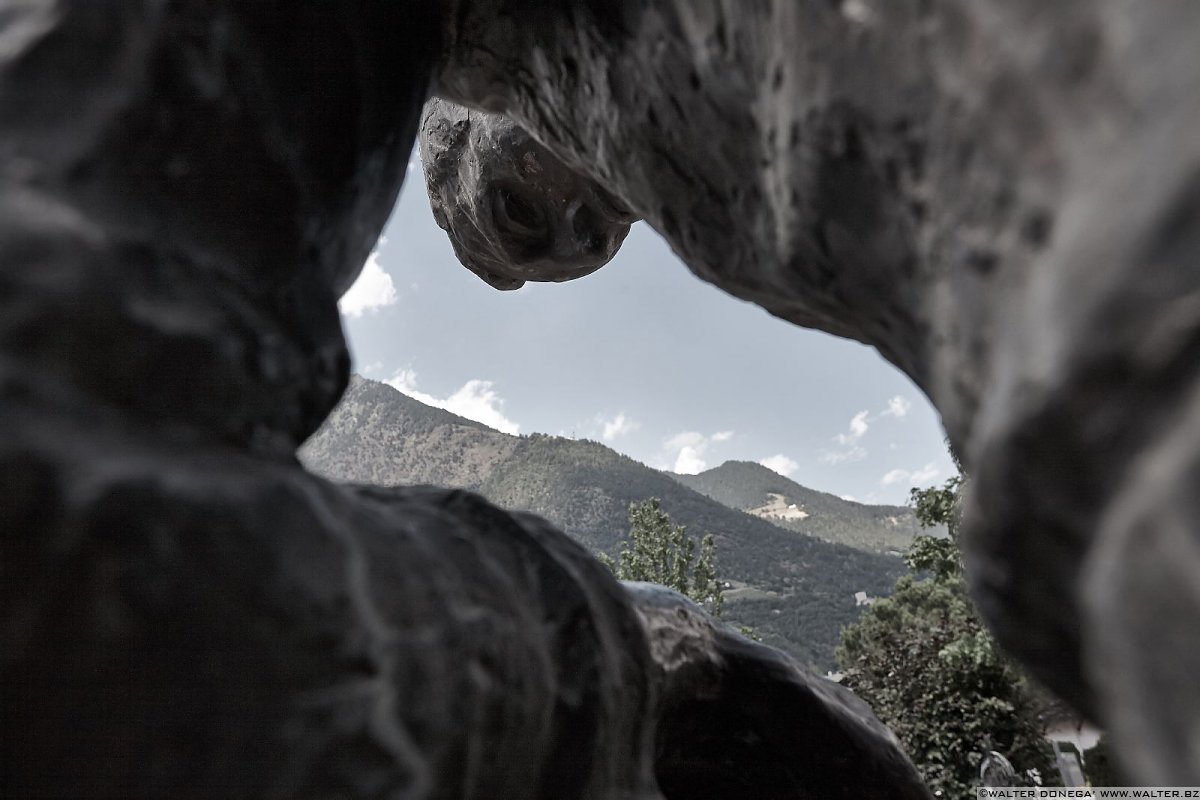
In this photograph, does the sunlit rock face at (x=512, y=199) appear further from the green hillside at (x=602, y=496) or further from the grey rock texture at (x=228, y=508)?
the green hillside at (x=602, y=496)

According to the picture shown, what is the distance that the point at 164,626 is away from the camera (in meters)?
0.61

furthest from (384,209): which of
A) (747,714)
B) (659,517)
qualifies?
(659,517)

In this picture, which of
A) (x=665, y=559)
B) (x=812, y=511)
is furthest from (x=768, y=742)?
(x=812, y=511)

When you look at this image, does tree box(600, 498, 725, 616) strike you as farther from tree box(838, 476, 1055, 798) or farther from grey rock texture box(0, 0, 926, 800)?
grey rock texture box(0, 0, 926, 800)

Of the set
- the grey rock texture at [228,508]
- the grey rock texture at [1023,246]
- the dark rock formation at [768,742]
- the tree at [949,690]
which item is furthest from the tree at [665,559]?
the grey rock texture at [1023,246]

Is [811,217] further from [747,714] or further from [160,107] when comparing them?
[747,714]

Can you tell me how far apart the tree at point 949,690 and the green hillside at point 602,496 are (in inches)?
1204

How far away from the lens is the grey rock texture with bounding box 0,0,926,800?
594mm

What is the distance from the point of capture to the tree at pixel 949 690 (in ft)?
25.4

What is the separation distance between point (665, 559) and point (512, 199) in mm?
12306

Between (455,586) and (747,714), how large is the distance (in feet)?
2.10

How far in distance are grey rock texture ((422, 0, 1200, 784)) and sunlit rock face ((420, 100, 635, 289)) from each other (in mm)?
1349

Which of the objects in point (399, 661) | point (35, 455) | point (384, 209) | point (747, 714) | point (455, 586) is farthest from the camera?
point (747, 714)

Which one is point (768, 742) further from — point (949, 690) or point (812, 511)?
point (812, 511)
